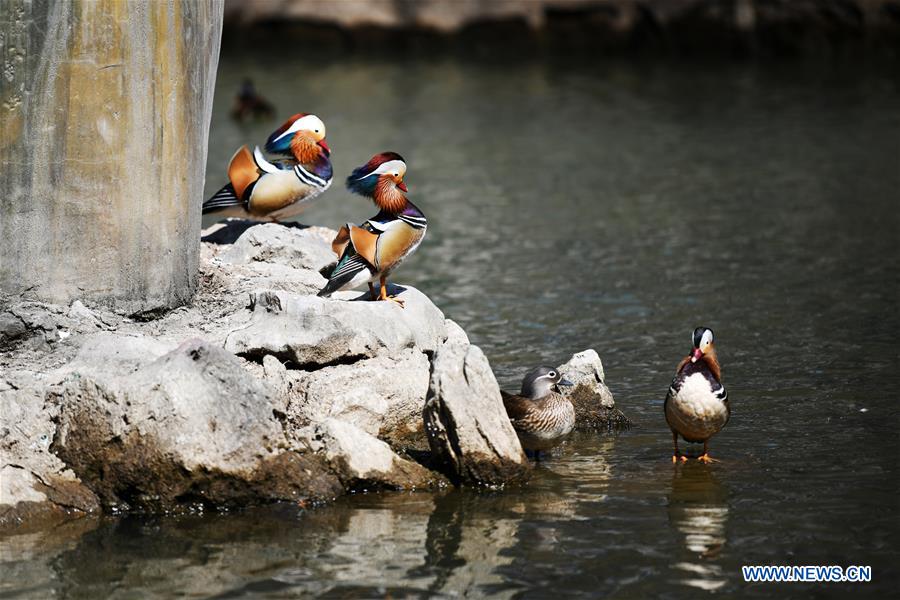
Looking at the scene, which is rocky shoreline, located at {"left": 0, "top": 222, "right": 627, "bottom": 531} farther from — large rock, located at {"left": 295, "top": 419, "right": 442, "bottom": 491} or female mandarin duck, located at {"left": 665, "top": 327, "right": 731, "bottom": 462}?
female mandarin duck, located at {"left": 665, "top": 327, "right": 731, "bottom": 462}

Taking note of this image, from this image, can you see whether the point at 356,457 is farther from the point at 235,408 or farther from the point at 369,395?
the point at 235,408

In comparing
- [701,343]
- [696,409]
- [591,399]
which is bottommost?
[591,399]

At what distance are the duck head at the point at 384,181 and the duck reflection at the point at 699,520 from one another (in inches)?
91.1

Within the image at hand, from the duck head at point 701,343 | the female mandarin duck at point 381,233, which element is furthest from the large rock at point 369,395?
the duck head at point 701,343

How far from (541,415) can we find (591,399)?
85cm

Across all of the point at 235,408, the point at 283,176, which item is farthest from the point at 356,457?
the point at 283,176

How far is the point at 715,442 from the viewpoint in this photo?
8.26 m

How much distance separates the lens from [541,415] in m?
7.84

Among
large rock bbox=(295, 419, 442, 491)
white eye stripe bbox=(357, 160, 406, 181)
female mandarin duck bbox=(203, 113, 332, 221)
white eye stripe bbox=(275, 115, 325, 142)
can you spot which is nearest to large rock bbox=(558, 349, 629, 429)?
large rock bbox=(295, 419, 442, 491)

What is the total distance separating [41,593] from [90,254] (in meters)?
2.28

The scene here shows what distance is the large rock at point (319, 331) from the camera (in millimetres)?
7855

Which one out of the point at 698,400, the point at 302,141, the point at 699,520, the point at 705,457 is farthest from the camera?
the point at 302,141

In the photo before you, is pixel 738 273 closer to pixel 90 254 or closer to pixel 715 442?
pixel 715 442

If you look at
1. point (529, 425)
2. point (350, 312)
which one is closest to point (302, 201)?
point (350, 312)
